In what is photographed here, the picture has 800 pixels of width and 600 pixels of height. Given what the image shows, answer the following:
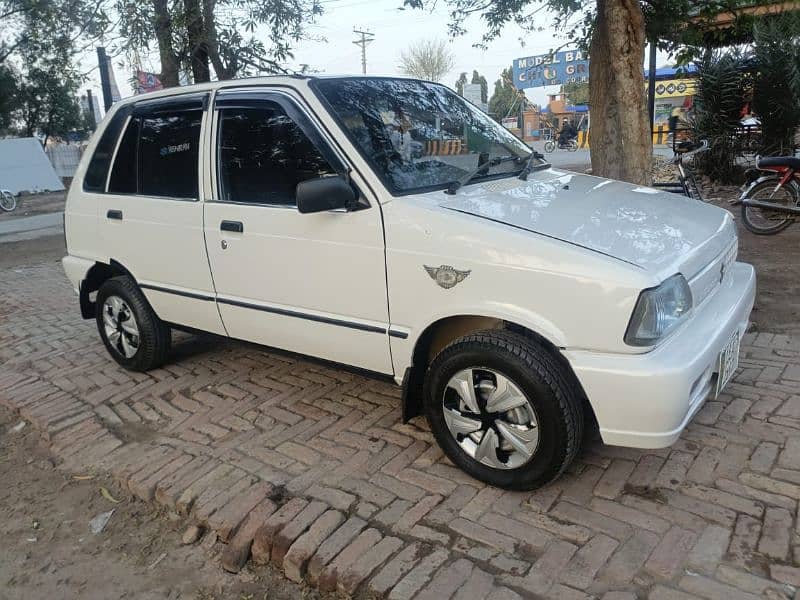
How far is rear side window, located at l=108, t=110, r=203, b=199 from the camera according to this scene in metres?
3.83

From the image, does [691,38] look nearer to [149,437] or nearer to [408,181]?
[408,181]

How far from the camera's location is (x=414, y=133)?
3.44 meters

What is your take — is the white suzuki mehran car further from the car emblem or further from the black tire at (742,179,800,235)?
the black tire at (742,179,800,235)

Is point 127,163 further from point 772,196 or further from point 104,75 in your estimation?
point 104,75

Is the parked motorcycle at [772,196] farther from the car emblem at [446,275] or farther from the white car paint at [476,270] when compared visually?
the car emblem at [446,275]

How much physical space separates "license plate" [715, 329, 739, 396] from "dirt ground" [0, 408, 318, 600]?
6.46 ft

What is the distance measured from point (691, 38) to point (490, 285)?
5747 mm

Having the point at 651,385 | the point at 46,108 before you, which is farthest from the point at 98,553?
the point at 46,108

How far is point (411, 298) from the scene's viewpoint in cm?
294

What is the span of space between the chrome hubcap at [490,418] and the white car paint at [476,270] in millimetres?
277

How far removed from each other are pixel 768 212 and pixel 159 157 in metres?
6.75

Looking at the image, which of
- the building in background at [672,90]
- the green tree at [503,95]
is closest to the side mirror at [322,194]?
the building in background at [672,90]

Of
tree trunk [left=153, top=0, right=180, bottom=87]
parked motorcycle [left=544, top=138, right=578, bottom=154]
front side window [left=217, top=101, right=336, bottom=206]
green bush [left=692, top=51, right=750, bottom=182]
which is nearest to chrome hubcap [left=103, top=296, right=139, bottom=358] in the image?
front side window [left=217, top=101, right=336, bottom=206]

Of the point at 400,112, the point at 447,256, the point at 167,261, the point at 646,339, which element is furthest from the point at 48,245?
the point at 646,339
